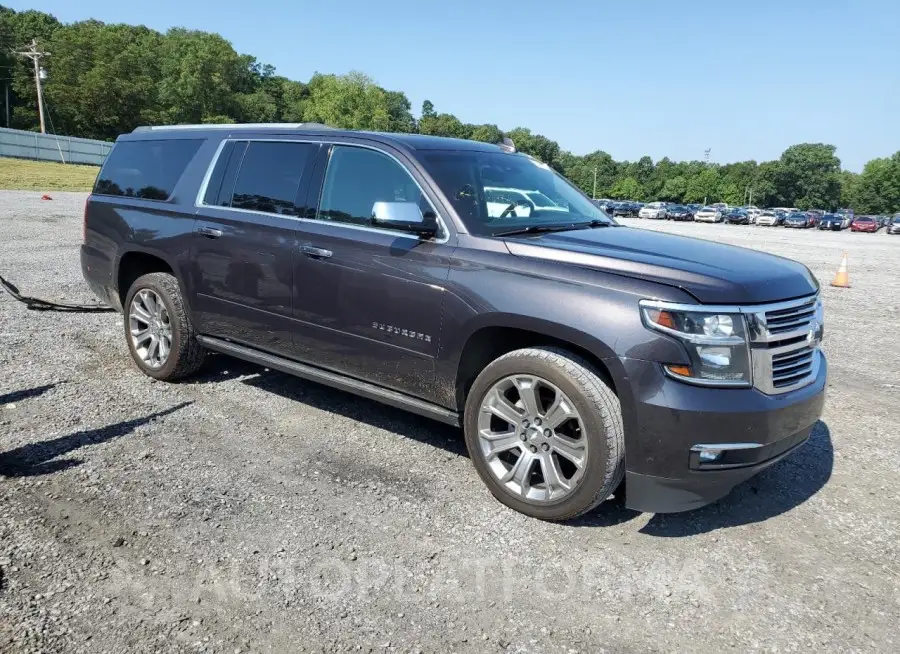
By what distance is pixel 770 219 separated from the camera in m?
63.3

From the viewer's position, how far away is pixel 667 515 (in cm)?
370

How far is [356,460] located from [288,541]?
0.99 meters

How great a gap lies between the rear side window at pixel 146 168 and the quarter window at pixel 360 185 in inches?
60.4

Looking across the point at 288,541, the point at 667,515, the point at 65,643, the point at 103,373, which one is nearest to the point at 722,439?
the point at 667,515

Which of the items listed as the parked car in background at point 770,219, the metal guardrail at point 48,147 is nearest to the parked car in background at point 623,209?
the parked car in background at point 770,219

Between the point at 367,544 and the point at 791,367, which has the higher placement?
the point at 791,367

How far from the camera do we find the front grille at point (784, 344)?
3.15m

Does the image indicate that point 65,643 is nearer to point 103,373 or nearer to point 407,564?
point 407,564

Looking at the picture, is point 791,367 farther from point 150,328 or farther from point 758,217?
point 758,217

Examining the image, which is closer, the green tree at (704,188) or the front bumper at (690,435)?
the front bumper at (690,435)

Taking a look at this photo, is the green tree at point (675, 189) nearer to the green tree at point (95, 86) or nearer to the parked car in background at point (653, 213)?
the parked car in background at point (653, 213)

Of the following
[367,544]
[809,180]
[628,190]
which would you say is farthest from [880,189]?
[367,544]

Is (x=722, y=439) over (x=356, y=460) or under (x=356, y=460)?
over

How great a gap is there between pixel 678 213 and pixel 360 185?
65368 millimetres
